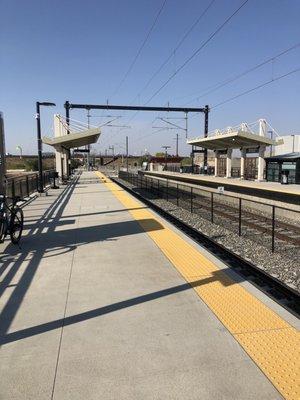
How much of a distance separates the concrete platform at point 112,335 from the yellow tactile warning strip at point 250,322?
12 cm

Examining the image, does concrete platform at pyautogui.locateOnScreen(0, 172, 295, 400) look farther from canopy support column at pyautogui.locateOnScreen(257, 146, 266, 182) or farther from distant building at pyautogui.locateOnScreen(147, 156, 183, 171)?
distant building at pyautogui.locateOnScreen(147, 156, 183, 171)

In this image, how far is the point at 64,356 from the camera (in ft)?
13.4

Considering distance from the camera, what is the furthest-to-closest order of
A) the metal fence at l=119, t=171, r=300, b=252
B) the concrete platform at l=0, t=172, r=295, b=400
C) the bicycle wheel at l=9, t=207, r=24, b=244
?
the metal fence at l=119, t=171, r=300, b=252
the bicycle wheel at l=9, t=207, r=24, b=244
the concrete platform at l=0, t=172, r=295, b=400

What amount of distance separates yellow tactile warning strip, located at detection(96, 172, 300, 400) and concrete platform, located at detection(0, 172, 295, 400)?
116mm

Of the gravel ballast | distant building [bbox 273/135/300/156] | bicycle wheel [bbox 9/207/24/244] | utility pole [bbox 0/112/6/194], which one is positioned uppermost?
distant building [bbox 273/135/300/156]

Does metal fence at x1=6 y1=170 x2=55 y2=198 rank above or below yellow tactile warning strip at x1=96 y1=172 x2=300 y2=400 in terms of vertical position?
above

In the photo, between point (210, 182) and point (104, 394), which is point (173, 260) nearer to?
point (104, 394)

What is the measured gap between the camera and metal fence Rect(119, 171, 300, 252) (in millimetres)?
10727

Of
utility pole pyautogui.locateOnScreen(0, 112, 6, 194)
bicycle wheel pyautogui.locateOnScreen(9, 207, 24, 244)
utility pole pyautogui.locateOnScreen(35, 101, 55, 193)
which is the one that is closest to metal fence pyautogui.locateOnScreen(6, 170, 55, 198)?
utility pole pyautogui.locateOnScreen(35, 101, 55, 193)

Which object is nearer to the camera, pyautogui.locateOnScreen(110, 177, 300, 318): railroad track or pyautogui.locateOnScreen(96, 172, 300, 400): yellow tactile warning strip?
pyautogui.locateOnScreen(96, 172, 300, 400): yellow tactile warning strip

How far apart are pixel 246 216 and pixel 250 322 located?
410 inches

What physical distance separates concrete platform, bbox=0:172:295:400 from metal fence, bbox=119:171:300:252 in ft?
13.0

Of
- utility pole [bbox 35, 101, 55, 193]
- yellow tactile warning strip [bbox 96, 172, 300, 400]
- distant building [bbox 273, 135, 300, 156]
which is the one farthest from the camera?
distant building [bbox 273, 135, 300, 156]

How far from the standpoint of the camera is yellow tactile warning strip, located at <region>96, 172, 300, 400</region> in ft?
12.4
